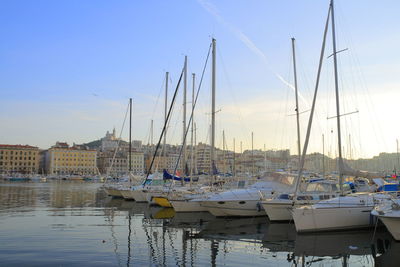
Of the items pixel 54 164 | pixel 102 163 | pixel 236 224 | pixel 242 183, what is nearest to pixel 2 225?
pixel 236 224

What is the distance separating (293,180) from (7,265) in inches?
776

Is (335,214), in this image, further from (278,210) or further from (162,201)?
(162,201)

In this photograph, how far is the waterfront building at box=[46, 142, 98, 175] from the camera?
168 m

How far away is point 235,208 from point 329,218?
751cm

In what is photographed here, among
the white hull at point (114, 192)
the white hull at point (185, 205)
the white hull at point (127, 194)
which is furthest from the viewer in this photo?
the white hull at point (114, 192)

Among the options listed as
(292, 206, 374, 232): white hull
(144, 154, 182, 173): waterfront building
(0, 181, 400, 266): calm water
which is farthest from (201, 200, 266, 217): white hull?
(144, 154, 182, 173): waterfront building

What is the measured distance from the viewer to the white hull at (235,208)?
24797 millimetres

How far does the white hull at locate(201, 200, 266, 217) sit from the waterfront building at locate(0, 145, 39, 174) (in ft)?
502

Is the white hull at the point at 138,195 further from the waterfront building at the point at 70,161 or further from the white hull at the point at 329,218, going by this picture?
the waterfront building at the point at 70,161

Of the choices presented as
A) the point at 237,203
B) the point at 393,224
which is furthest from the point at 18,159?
the point at 393,224

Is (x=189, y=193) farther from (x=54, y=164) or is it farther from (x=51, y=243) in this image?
(x=54, y=164)

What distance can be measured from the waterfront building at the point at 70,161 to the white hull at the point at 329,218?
15946 cm

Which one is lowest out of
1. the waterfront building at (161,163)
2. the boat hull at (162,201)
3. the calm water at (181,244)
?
the calm water at (181,244)

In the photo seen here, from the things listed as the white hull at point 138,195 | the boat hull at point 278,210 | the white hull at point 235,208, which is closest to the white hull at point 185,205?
the white hull at point 235,208
